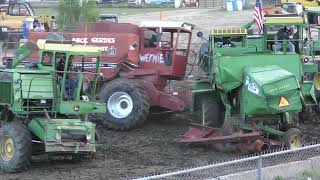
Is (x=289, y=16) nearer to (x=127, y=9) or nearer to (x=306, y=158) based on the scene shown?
(x=306, y=158)

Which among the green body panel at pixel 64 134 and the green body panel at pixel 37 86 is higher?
the green body panel at pixel 37 86

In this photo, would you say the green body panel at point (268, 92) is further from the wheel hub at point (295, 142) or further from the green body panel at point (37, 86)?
the green body panel at point (37, 86)

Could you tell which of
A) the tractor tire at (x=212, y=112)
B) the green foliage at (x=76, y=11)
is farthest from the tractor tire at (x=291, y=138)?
the green foliage at (x=76, y=11)

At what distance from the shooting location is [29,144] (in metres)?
12.1

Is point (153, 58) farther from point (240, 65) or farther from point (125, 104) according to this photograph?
Answer: point (240, 65)

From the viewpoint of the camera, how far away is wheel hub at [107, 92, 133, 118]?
53.3 feet

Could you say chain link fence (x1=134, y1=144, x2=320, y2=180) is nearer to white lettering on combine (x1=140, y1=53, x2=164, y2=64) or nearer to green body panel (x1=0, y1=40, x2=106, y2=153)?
green body panel (x1=0, y1=40, x2=106, y2=153)

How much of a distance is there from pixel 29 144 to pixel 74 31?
6.68m

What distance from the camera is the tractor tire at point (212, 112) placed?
15164 millimetres

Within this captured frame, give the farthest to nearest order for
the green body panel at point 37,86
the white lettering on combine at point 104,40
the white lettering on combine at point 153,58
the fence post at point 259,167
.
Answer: the white lettering on combine at point 104,40
the white lettering on combine at point 153,58
the green body panel at point 37,86
the fence post at point 259,167

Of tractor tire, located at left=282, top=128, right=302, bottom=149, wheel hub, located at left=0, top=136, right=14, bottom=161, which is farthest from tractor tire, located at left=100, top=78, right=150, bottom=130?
wheel hub, located at left=0, top=136, right=14, bottom=161

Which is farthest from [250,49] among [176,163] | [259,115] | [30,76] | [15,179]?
[15,179]

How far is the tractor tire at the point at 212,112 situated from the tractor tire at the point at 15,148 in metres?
4.51

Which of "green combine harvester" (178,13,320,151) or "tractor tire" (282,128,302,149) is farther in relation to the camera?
"tractor tire" (282,128,302,149)
